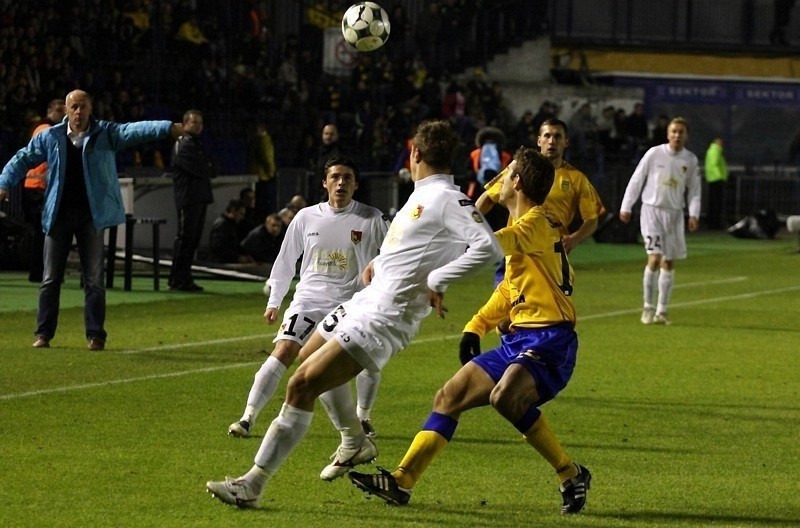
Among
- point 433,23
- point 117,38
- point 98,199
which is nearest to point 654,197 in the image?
point 98,199

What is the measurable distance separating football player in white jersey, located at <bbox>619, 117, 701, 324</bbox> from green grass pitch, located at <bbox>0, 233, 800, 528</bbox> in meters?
0.59

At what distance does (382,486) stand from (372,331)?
76cm

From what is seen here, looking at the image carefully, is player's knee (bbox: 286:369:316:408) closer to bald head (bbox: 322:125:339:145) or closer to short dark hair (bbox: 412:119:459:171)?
short dark hair (bbox: 412:119:459:171)

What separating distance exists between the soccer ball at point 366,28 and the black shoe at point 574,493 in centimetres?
800

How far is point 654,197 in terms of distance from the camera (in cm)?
1788

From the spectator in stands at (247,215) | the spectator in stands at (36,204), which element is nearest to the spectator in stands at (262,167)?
the spectator in stands at (247,215)

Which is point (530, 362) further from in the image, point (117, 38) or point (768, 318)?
point (117, 38)

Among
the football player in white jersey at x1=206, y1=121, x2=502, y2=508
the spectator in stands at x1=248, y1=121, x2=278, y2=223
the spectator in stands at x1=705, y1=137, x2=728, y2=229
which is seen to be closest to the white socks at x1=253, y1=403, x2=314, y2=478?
the football player in white jersey at x1=206, y1=121, x2=502, y2=508

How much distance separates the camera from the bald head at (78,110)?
13578 mm

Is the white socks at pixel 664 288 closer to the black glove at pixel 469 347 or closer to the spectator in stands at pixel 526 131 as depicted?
the black glove at pixel 469 347

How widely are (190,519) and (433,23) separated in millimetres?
32856

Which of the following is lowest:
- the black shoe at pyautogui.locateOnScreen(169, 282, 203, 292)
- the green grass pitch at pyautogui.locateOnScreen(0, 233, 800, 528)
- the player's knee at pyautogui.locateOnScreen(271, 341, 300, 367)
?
the black shoe at pyautogui.locateOnScreen(169, 282, 203, 292)

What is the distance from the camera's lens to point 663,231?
58.6 ft

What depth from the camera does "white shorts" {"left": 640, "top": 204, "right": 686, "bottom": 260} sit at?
17.8 meters
